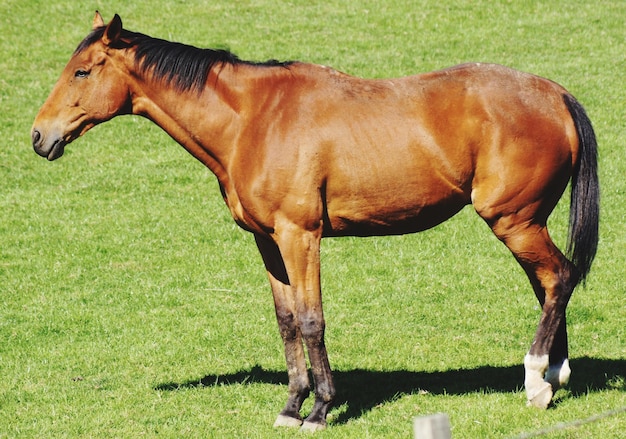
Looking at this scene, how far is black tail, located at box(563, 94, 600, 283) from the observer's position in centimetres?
714

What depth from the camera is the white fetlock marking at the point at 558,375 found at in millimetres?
7293

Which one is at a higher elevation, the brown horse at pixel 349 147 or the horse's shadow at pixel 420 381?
the brown horse at pixel 349 147

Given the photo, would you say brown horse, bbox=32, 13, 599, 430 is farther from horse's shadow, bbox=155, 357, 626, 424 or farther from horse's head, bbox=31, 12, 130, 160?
horse's shadow, bbox=155, 357, 626, 424

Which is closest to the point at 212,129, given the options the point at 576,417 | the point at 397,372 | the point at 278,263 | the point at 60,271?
the point at 278,263

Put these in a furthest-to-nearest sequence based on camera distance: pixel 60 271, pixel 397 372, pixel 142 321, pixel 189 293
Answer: pixel 60 271 < pixel 189 293 < pixel 142 321 < pixel 397 372

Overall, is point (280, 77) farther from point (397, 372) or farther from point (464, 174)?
point (397, 372)

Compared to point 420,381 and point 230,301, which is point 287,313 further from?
point 230,301

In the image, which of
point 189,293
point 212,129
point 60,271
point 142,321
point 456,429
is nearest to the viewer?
point 456,429

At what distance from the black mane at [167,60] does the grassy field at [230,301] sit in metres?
2.56

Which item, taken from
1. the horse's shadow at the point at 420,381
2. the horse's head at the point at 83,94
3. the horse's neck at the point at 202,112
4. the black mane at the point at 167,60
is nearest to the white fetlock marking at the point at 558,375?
the horse's shadow at the point at 420,381

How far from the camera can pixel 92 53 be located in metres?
7.13

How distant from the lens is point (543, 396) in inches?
277

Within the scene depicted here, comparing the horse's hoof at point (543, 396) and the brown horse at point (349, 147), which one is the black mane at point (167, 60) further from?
the horse's hoof at point (543, 396)

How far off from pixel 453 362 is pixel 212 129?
3.02m
